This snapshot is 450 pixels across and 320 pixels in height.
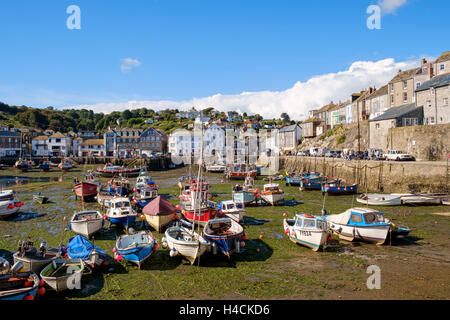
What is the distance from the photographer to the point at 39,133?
392 feet

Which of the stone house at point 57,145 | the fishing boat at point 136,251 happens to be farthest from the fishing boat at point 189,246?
the stone house at point 57,145

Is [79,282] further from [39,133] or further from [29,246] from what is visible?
[39,133]

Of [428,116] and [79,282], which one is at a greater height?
[428,116]

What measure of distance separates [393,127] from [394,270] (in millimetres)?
37457

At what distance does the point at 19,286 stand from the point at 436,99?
4939cm

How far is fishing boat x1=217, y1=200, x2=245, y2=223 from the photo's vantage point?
2142 centimetres

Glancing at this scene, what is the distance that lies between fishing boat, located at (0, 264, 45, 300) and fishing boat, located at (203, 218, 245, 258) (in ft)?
23.6

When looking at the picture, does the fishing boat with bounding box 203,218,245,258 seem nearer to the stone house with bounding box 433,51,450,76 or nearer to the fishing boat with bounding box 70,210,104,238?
the fishing boat with bounding box 70,210,104,238

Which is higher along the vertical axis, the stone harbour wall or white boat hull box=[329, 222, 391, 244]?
the stone harbour wall

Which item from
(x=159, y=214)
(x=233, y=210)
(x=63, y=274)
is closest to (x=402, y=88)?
(x=233, y=210)

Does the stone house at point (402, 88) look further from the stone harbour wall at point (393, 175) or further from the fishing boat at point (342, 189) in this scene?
the fishing boat at point (342, 189)

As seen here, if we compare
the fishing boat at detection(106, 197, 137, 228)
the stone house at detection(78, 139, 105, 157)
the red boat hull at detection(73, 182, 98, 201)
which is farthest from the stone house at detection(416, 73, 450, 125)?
the stone house at detection(78, 139, 105, 157)

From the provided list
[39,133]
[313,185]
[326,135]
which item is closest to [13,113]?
[39,133]

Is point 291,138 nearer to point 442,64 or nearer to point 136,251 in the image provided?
point 442,64
